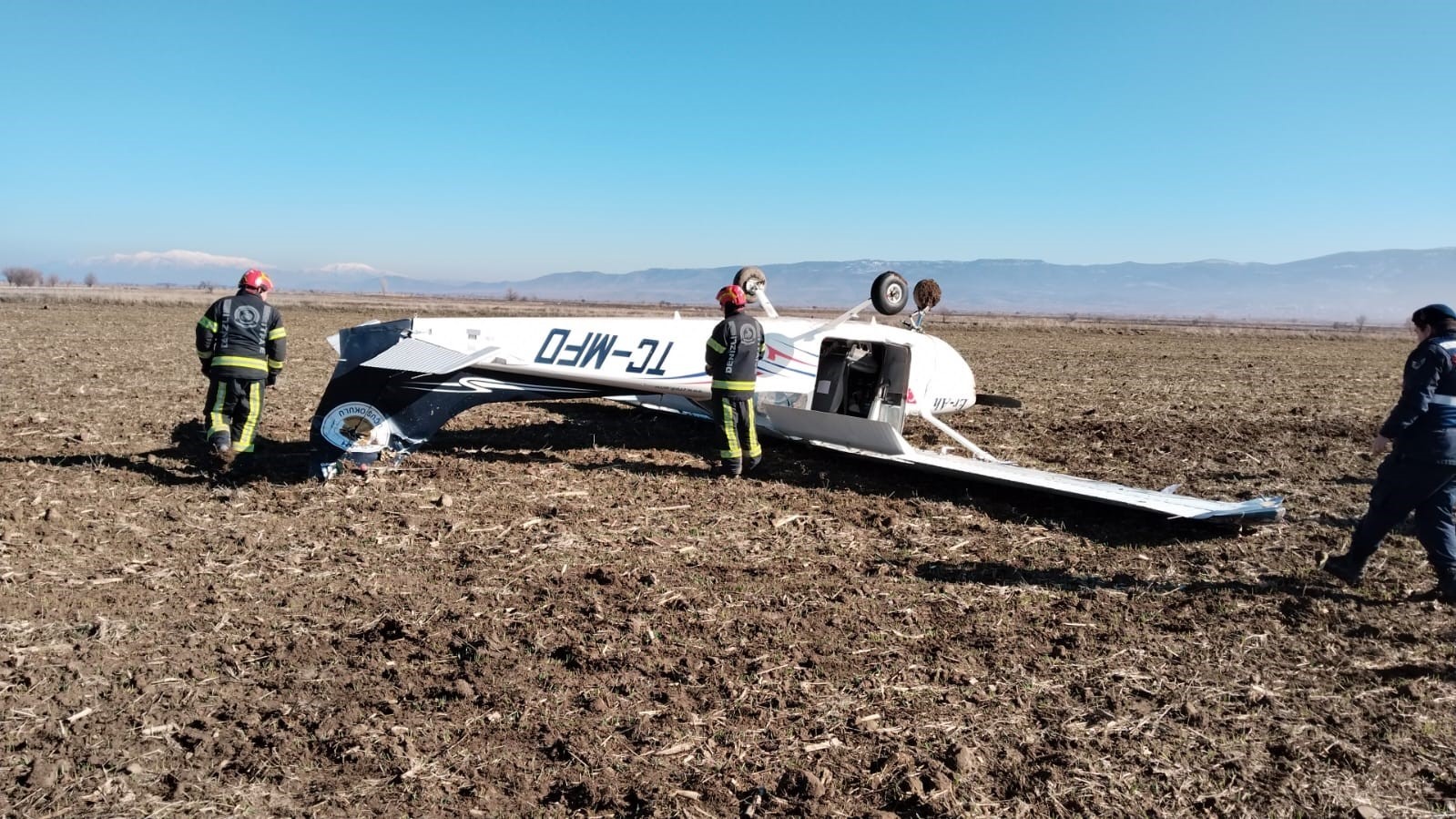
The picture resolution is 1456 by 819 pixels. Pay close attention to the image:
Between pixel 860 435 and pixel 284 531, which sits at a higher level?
pixel 860 435

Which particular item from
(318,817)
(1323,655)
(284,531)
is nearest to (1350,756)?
(1323,655)

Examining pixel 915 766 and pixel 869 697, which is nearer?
pixel 915 766

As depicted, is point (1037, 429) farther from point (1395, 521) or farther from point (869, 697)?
point (869, 697)

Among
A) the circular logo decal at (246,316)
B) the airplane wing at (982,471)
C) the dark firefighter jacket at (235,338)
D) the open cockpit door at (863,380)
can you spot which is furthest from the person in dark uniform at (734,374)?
the circular logo decal at (246,316)

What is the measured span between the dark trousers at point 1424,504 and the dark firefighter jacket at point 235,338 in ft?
31.3

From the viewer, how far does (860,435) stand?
30.9 feet

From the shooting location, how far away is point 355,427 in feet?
27.7

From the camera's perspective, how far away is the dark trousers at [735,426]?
916 centimetres

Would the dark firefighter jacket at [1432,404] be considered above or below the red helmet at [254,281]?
below

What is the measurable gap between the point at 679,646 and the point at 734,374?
442cm

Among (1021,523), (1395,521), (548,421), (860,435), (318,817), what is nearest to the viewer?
(318,817)

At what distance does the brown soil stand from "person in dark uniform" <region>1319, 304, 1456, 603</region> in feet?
1.56

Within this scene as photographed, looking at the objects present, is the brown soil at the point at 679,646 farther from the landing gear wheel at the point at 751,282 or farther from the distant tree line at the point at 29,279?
the distant tree line at the point at 29,279

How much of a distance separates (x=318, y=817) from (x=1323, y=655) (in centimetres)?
583
